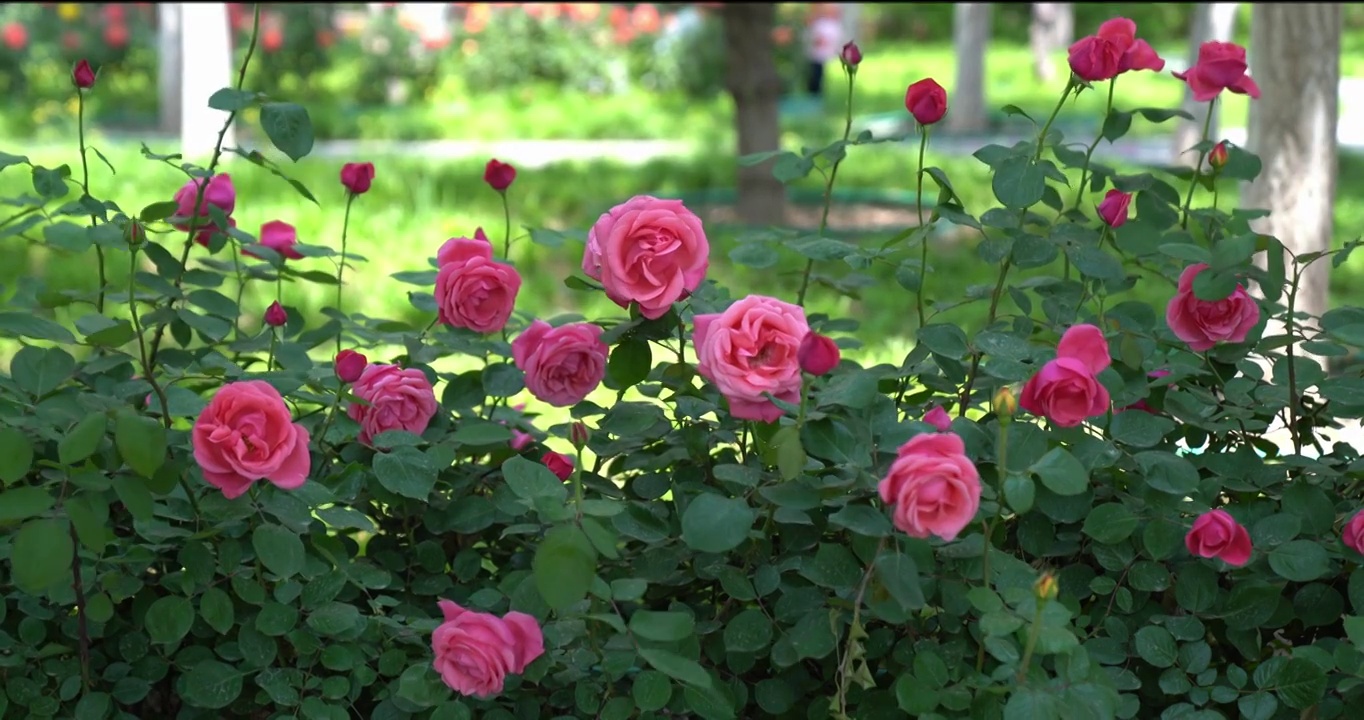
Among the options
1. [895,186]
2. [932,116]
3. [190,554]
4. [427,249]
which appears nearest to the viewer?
[190,554]

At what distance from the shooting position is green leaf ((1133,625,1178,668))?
1479 millimetres

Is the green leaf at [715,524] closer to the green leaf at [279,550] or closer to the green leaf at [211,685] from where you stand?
the green leaf at [279,550]

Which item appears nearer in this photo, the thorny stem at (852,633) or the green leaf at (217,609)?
the thorny stem at (852,633)

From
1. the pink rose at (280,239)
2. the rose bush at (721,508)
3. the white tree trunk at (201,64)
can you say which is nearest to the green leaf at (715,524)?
the rose bush at (721,508)

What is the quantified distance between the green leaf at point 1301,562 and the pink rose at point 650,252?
64cm

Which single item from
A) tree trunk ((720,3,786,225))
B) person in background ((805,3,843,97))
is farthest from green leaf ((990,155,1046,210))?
person in background ((805,3,843,97))

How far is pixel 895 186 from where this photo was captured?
821 cm

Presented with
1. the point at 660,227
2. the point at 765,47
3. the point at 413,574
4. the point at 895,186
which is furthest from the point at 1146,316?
the point at 895,186

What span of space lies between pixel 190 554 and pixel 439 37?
12035mm

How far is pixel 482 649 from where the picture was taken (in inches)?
53.1

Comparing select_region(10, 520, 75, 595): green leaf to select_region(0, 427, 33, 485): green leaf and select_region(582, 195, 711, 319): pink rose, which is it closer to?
select_region(0, 427, 33, 485): green leaf

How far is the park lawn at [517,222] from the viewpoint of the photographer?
5164mm

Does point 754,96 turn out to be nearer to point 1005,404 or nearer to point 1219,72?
point 1219,72

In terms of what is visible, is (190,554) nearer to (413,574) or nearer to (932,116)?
(413,574)
